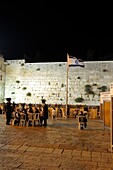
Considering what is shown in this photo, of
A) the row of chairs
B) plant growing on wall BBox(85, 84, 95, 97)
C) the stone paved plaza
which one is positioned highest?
plant growing on wall BBox(85, 84, 95, 97)

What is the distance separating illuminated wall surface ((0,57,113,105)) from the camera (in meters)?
22.4

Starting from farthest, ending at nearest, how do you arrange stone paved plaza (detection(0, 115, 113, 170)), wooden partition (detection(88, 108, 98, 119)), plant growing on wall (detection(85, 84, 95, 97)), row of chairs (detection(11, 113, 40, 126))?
1. plant growing on wall (detection(85, 84, 95, 97))
2. wooden partition (detection(88, 108, 98, 119))
3. row of chairs (detection(11, 113, 40, 126))
4. stone paved plaza (detection(0, 115, 113, 170))

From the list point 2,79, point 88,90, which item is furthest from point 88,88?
point 2,79

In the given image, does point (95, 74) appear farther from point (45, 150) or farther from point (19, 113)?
point (45, 150)

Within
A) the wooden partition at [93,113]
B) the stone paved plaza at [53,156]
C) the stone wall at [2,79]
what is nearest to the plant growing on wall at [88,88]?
the wooden partition at [93,113]

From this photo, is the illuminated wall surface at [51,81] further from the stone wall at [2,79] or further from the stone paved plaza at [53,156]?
the stone paved plaza at [53,156]

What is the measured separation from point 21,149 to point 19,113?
5.18 m

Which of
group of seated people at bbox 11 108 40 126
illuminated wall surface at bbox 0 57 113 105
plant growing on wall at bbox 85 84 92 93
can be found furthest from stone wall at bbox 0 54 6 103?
group of seated people at bbox 11 108 40 126

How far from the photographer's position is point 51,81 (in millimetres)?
23484

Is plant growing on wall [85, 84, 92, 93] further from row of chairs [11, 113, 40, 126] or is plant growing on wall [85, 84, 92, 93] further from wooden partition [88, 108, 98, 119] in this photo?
row of chairs [11, 113, 40, 126]

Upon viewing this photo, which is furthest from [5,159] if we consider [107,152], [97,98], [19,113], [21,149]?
[97,98]

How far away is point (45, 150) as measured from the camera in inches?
191

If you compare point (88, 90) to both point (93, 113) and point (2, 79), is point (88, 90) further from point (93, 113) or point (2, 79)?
point (2, 79)

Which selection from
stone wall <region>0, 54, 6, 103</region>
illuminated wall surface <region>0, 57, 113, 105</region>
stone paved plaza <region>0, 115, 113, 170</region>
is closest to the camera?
stone paved plaza <region>0, 115, 113, 170</region>
